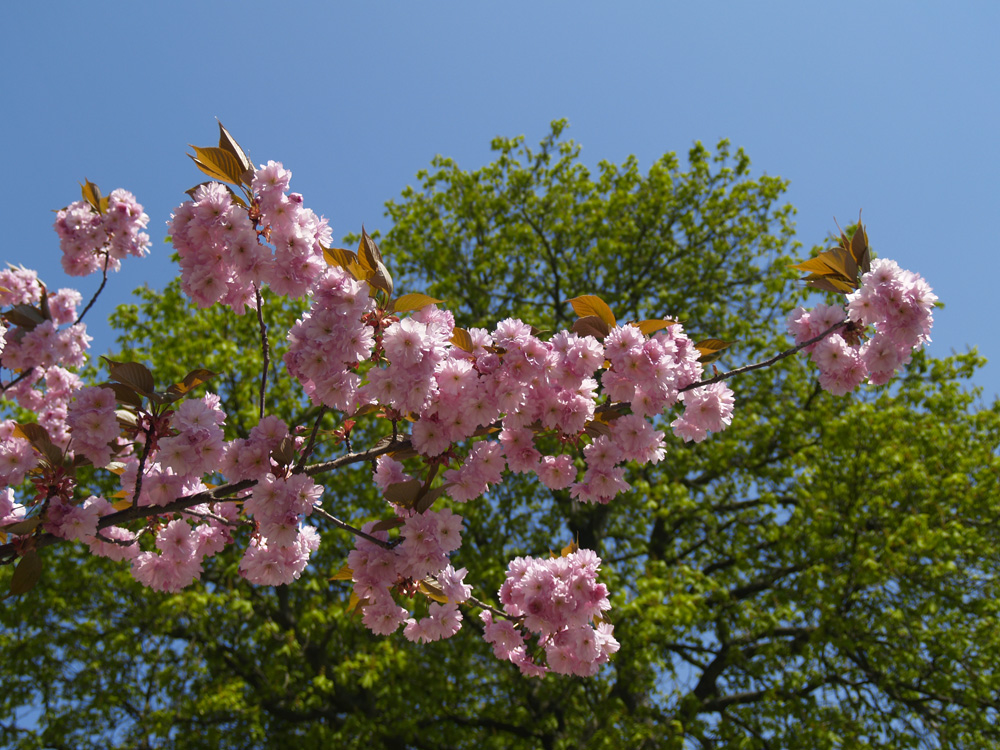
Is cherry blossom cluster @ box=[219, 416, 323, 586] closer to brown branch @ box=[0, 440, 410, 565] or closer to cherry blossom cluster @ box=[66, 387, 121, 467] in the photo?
brown branch @ box=[0, 440, 410, 565]

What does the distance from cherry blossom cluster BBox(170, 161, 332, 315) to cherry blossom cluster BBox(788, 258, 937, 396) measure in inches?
85.3

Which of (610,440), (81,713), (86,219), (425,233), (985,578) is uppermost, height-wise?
(425,233)

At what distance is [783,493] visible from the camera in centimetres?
1060

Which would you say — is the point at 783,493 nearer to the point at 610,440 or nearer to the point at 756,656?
the point at 756,656

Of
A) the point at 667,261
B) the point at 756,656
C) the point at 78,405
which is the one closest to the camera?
the point at 78,405

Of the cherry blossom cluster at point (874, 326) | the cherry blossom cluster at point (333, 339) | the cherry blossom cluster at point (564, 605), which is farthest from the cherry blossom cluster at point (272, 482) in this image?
the cherry blossom cluster at point (874, 326)

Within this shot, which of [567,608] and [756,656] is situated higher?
[756,656]

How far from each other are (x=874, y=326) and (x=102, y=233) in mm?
4405

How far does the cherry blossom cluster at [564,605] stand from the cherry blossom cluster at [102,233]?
10.4 ft

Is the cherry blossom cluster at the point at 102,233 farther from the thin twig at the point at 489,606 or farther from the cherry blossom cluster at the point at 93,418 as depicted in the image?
the thin twig at the point at 489,606

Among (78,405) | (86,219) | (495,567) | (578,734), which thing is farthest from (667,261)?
(78,405)

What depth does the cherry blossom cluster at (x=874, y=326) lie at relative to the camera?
2.71 metres

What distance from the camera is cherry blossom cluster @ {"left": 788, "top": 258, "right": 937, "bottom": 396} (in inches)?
106

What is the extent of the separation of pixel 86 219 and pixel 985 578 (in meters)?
10.6
